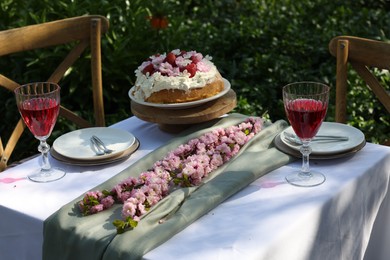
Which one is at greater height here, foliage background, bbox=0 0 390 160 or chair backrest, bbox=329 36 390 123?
chair backrest, bbox=329 36 390 123

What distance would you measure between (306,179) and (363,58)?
0.78m

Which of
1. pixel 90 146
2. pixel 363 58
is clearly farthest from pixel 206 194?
pixel 363 58

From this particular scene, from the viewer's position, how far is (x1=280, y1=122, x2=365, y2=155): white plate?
1.98 m

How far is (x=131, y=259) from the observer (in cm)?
152

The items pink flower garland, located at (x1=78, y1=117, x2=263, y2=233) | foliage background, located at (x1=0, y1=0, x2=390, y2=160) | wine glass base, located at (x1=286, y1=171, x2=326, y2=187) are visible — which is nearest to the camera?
pink flower garland, located at (x1=78, y1=117, x2=263, y2=233)

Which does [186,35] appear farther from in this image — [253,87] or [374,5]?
[374,5]

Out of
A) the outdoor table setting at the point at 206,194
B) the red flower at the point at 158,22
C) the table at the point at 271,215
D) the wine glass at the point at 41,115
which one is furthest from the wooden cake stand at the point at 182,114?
the red flower at the point at 158,22

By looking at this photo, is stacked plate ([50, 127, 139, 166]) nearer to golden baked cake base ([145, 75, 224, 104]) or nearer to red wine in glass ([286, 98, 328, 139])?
golden baked cake base ([145, 75, 224, 104])

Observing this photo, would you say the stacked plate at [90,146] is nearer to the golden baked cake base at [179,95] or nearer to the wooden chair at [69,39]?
the golden baked cake base at [179,95]

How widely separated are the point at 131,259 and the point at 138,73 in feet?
2.79

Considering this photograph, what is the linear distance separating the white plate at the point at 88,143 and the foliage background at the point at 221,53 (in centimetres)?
139

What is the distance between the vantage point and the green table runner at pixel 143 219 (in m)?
1.57

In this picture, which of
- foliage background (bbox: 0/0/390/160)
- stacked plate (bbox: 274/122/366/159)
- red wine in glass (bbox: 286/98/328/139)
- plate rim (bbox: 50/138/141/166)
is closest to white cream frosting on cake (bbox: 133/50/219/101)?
plate rim (bbox: 50/138/141/166)

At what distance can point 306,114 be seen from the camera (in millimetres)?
1751
